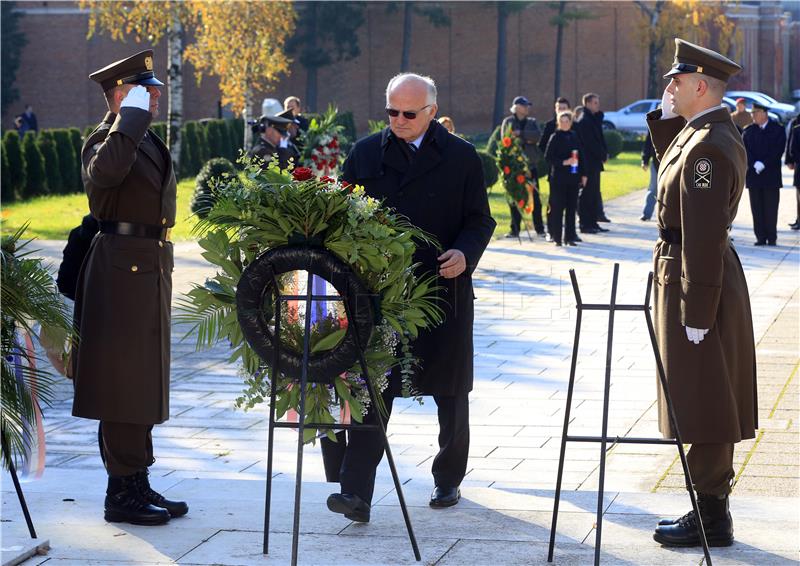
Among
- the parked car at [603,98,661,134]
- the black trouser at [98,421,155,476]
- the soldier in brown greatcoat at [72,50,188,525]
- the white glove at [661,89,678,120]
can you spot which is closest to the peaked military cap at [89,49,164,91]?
the soldier in brown greatcoat at [72,50,188,525]

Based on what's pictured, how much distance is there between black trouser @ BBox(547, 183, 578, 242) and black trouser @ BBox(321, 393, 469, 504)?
1101 cm

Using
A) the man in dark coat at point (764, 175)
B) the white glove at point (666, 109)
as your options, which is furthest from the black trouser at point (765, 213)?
the white glove at point (666, 109)

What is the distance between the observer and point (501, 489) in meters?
6.03

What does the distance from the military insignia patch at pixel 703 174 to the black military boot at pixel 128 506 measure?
260 cm

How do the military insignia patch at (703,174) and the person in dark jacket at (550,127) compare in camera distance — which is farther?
the person in dark jacket at (550,127)

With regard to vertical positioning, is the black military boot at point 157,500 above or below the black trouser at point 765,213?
below

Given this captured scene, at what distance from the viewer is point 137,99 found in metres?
5.35

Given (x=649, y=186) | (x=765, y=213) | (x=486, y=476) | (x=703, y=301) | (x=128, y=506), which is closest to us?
(x=703, y=301)

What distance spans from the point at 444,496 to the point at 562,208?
1148cm

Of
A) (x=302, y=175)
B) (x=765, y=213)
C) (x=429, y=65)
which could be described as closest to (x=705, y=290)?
(x=302, y=175)

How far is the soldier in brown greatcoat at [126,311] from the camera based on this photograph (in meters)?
5.40

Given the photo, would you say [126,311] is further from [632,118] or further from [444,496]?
[632,118]

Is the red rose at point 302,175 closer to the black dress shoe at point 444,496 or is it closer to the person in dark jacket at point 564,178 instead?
the black dress shoe at point 444,496

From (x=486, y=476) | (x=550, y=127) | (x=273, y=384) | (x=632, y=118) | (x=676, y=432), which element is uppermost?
(x=632, y=118)
